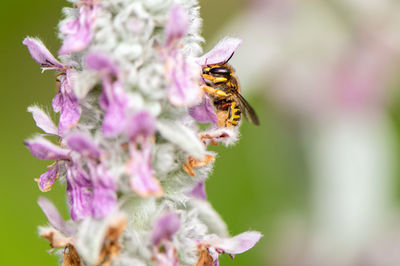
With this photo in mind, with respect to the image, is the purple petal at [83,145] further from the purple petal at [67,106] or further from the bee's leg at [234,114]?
the bee's leg at [234,114]

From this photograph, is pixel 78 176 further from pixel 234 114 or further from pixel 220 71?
pixel 234 114

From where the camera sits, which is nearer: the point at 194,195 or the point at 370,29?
the point at 194,195

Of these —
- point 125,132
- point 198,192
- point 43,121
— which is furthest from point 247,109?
point 125,132

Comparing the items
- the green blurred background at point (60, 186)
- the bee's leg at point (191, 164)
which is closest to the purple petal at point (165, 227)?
the bee's leg at point (191, 164)

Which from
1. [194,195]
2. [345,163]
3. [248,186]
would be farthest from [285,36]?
[194,195]

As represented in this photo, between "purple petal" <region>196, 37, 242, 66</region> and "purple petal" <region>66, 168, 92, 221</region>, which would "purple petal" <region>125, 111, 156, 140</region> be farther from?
"purple petal" <region>196, 37, 242, 66</region>

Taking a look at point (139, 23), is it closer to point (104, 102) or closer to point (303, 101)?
point (104, 102)

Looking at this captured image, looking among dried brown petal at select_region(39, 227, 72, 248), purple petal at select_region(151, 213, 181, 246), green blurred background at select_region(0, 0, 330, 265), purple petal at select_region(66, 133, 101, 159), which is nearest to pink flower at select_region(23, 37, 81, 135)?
purple petal at select_region(66, 133, 101, 159)
